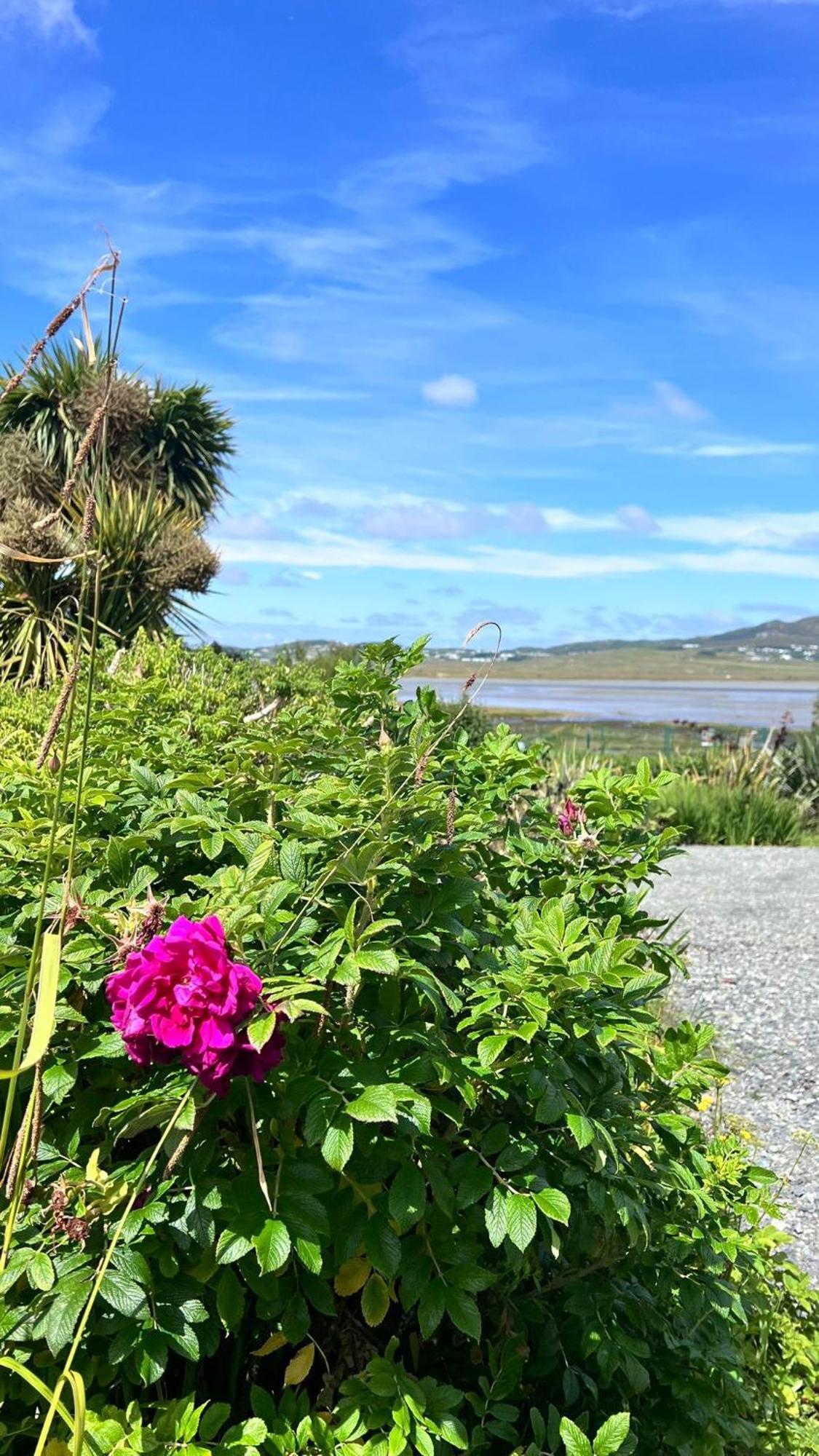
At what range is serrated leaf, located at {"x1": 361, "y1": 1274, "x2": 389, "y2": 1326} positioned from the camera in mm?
1744

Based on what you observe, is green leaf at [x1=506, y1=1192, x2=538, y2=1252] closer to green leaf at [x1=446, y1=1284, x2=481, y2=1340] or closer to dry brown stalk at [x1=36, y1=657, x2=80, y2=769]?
green leaf at [x1=446, y1=1284, x2=481, y2=1340]

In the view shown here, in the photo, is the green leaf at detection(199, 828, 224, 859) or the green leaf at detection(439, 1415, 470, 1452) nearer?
the green leaf at detection(439, 1415, 470, 1452)

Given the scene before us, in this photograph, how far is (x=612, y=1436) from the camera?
5.61ft

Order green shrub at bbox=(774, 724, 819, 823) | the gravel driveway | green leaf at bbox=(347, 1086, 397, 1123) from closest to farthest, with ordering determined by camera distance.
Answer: green leaf at bbox=(347, 1086, 397, 1123), the gravel driveway, green shrub at bbox=(774, 724, 819, 823)

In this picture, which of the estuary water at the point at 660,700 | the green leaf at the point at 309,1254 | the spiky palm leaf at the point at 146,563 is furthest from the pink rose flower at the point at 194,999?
the estuary water at the point at 660,700

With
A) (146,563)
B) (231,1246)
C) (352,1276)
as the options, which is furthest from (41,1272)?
(146,563)

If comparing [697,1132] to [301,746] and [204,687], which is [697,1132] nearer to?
[301,746]

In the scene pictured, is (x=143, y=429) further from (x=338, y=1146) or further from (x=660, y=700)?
(x=660, y=700)

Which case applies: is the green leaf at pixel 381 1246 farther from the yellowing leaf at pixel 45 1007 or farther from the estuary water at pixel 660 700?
the estuary water at pixel 660 700

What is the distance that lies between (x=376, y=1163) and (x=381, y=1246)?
0.12 m

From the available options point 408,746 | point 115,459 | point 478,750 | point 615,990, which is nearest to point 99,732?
point 478,750

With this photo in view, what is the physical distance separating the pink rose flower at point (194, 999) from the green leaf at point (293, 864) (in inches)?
15.0

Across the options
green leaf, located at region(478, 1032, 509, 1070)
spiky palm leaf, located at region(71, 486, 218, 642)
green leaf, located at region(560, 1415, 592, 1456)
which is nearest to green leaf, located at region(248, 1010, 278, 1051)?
green leaf, located at region(478, 1032, 509, 1070)

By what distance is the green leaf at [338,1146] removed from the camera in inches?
58.6
